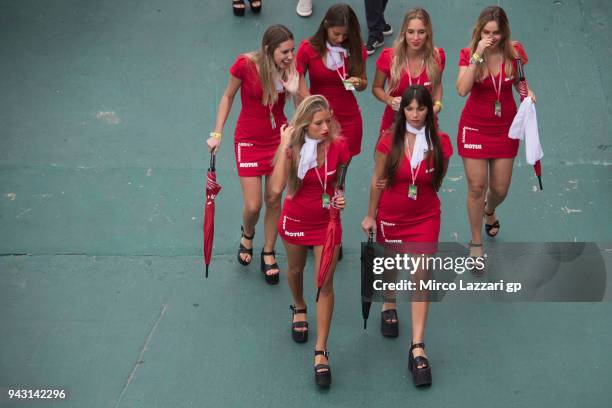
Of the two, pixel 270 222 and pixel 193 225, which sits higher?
pixel 270 222

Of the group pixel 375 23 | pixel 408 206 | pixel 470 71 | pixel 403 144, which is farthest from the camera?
pixel 375 23

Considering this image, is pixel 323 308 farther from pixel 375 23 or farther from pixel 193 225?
pixel 375 23

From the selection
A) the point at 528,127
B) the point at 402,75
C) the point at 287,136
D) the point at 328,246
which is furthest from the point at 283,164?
the point at 528,127

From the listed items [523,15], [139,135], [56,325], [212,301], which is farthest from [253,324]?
[523,15]

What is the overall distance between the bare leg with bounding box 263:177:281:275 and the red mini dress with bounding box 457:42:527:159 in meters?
1.44

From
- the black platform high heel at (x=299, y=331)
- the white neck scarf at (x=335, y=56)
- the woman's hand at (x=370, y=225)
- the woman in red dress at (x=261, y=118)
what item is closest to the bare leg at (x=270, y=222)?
the woman in red dress at (x=261, y=118)

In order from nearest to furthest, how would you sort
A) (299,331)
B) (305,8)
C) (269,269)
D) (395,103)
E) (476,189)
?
1. (299,331)
2. (395,103)
3. (476,189)
4. (269,269)
5. (305,8)

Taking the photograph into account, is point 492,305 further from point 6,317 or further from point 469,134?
point 6,317

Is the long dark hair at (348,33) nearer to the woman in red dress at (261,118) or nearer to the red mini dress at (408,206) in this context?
the woman in red dress at (261,118)

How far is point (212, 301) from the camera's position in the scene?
7.11 metres

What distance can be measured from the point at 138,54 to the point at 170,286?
329 cm

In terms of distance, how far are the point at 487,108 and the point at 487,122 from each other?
0.33 feet

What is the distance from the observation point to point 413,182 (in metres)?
6.25

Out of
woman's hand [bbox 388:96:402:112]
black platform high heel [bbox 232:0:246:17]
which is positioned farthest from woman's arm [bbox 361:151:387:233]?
black platform high heel [bbox 232:0:246:17]
